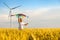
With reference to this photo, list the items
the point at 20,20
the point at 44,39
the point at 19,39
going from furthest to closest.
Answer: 1. the point at 20,20
2. the point at 44,39
3. the point at 19,39

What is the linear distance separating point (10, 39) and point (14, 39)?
0.09 m

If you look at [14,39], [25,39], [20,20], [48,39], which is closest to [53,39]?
[48,39]

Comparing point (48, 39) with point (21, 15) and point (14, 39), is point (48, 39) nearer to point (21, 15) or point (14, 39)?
point (14, 39)

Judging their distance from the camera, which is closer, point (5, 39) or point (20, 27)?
point (5, 39)

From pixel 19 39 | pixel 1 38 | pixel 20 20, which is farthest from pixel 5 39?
pixel 20 20

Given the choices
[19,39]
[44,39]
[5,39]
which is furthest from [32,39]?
[44,39]

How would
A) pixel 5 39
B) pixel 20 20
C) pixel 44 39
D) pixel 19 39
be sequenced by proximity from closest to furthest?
pixel 5 39
pixel 19 39
pixel 44 39
pixel 20 20

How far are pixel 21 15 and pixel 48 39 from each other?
998 cm

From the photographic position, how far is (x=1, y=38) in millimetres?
4164

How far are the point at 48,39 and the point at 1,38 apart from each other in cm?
191

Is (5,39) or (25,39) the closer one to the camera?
(5,39)

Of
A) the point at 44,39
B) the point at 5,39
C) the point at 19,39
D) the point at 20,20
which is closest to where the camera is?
the point at 5,39

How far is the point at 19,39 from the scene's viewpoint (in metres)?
4.54

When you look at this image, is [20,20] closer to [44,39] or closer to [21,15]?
[21,15]
